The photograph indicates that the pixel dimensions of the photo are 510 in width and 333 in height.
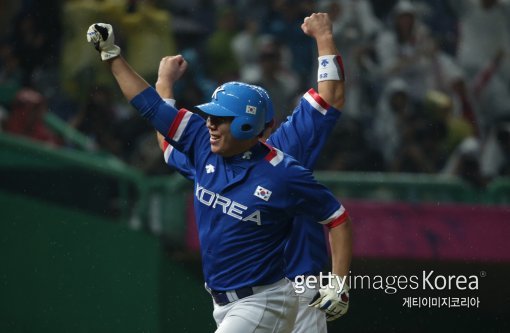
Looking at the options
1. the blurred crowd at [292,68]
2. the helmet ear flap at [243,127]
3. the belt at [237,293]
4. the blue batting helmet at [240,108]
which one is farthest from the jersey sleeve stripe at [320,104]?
the blurred crowd at [292,68]

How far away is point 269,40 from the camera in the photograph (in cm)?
744

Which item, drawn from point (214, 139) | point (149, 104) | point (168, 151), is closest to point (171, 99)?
point (168, 151)

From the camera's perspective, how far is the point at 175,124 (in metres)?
4.29

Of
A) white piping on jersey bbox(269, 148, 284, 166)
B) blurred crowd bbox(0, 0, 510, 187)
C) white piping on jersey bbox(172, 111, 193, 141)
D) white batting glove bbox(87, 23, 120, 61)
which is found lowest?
blurred crowd bbox(0, 0, 510, 187)

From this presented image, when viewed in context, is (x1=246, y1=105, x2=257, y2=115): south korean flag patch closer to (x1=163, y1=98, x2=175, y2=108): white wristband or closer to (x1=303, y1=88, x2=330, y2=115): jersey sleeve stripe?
(x1=163, y1=98, x2=175, y2=108): white wristband

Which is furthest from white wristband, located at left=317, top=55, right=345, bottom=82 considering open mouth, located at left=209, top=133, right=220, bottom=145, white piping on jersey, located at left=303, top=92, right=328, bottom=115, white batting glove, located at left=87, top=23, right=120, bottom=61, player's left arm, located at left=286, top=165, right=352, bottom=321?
white batting glove, located at left=87, top=23, right=120, bottom=61

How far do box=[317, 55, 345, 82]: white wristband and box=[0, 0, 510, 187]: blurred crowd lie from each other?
85.0 inches

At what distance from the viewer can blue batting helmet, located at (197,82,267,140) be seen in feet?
13.4

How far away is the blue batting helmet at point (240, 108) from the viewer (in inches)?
161

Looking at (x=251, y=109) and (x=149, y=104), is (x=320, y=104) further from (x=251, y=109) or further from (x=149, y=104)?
(x=149, y=104)

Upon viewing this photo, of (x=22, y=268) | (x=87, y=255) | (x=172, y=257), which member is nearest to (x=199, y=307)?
(x=172, y=257)

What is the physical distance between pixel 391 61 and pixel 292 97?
0.91 meters

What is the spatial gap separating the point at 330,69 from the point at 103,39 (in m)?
1.17

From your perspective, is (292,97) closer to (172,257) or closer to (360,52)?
(360,52)
